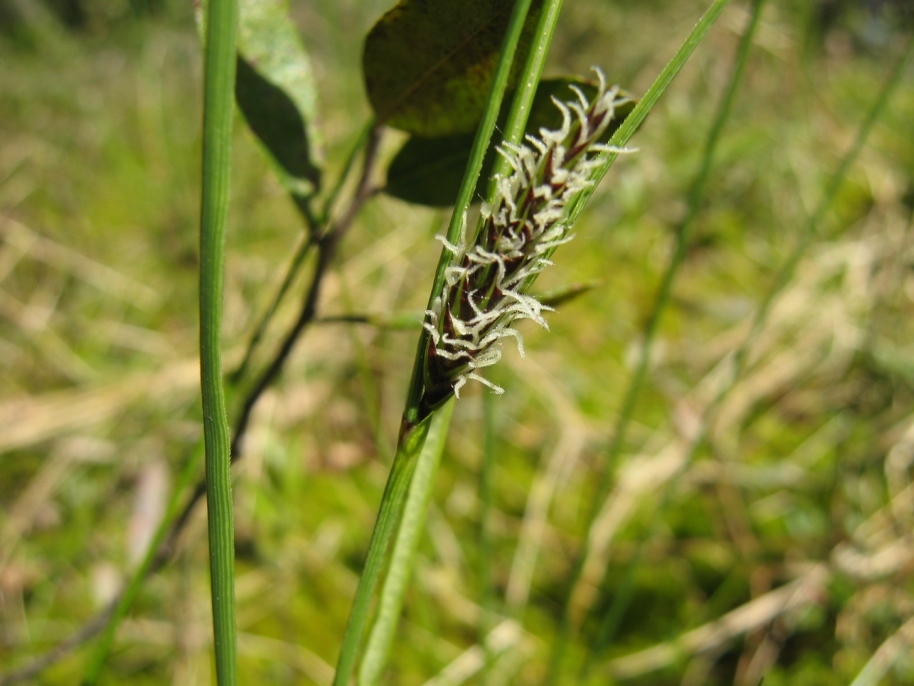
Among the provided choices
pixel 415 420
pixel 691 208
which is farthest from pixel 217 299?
pixel 691 208

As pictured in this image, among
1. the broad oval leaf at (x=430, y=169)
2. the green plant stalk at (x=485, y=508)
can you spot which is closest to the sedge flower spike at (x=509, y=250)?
the broad oval leaf at (x=430, y=169)

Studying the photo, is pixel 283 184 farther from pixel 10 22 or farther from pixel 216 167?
pixel 10 22

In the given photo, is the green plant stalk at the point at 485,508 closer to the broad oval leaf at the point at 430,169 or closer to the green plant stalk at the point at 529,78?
the broad oval leaf at the point at 430,169

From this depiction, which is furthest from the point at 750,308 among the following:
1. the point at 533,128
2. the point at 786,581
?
the point at 533,128

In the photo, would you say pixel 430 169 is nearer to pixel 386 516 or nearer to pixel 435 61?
pixel 435 61

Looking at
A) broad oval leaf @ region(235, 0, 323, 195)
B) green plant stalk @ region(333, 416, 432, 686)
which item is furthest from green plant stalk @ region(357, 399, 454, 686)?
broad oval leaf @ region(235, 0, 323, 195)

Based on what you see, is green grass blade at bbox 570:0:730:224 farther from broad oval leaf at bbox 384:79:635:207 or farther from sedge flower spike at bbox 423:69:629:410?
broad oval leaf at bbox 384:79:635:207
